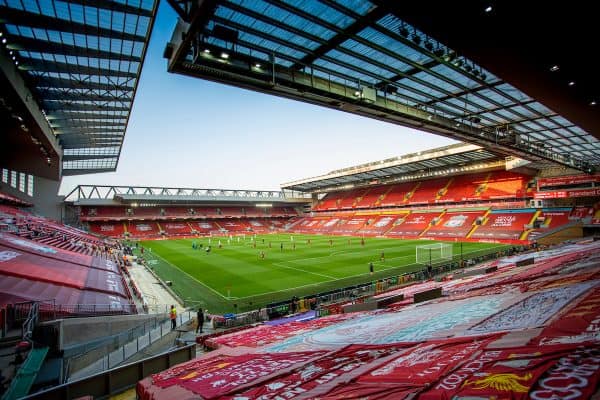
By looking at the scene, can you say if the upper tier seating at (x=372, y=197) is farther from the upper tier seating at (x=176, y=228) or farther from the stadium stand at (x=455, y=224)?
the upper tier seating at (x=176, y=228)

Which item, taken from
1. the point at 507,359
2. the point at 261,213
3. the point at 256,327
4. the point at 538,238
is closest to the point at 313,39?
the point at 507,359

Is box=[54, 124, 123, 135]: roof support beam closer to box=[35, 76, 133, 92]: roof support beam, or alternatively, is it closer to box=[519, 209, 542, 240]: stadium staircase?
box=[35, 76, 133, 92]: roof support beam

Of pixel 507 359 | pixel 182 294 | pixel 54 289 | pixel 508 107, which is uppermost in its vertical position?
pixel 508 107

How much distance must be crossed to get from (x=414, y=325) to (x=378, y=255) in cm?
2548

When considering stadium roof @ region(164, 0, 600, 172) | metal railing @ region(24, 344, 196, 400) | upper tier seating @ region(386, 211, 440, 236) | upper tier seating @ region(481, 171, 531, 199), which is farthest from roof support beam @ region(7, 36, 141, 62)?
upper tier seating @ region(481, 171, 531, 199)

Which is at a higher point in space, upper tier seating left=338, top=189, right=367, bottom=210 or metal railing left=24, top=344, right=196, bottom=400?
upper tier seating left=338, top=189, right=367, bottom=210

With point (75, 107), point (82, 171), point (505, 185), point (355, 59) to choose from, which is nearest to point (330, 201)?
point (505, 185)

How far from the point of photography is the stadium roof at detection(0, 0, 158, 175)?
1334 centimetres

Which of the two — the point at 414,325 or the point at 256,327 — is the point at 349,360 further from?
the point at 256,327

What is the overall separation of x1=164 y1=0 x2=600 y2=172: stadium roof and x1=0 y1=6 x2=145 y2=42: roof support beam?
23.6ft

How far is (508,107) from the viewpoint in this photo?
57.6ft

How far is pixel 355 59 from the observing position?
1195 cm

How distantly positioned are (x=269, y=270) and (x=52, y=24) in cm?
2079

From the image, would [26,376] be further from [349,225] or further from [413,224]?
[349,225]
